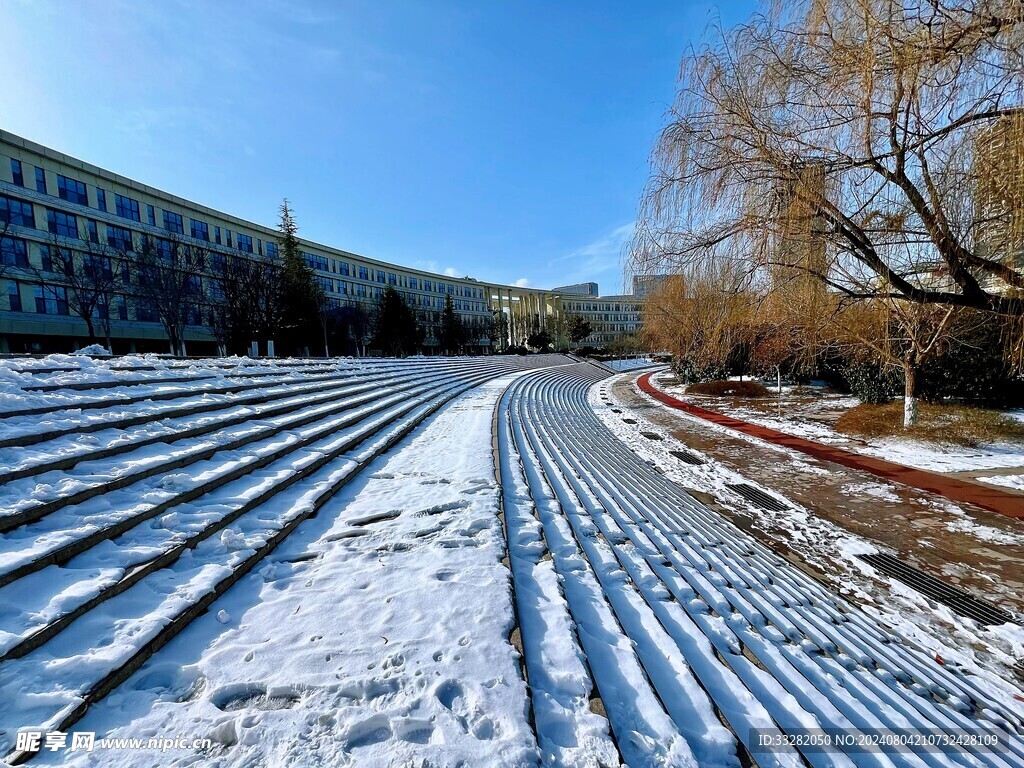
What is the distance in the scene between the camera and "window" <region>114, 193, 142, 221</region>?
29812 mm

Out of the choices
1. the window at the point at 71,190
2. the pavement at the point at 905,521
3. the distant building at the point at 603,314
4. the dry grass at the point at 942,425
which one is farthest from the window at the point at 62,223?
the distant building at the point at 603,314

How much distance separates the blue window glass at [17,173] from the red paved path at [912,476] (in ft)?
144

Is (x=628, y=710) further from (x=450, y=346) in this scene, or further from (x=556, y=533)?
(x=450, y=346)

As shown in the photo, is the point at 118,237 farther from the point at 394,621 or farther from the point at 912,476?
the point at 912,476

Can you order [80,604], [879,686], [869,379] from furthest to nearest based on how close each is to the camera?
[869,379] → [879,686] → [80,604]

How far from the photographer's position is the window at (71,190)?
2688cm

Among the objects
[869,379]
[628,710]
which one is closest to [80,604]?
[628,710]

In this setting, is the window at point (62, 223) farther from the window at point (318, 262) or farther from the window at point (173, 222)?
the window at point (318, 262)

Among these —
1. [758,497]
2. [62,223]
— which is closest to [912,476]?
[758,497]

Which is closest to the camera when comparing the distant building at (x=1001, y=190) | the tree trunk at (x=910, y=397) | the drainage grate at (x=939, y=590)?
the drainage grate at (x=939, y=590)

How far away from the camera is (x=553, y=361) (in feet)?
134

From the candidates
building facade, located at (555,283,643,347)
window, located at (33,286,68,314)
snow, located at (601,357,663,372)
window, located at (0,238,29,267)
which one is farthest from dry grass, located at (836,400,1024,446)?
building facade, located at (555,283,643,347)

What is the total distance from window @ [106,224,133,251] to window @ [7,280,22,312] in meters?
5.83

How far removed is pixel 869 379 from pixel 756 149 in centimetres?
1307
